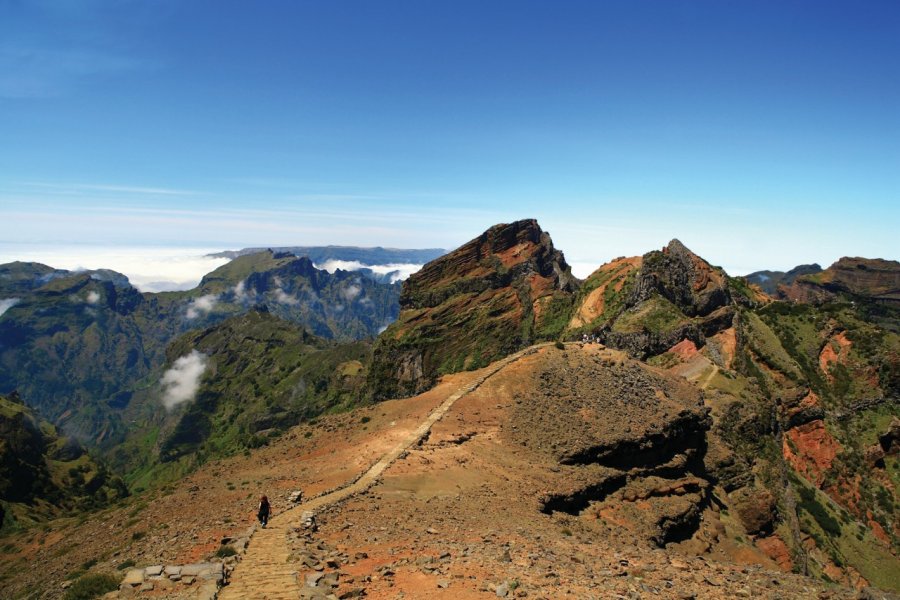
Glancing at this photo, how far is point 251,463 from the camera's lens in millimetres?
48156

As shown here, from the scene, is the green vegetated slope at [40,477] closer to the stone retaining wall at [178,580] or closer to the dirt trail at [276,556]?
the dirt trail at [276,556]

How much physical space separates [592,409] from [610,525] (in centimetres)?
1363

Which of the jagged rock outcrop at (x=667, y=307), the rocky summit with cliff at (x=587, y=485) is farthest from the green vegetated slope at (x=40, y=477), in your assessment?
the jagged rock outcrop at (x=667, y=307)

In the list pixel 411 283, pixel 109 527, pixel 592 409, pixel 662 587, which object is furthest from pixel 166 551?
pixel 411 283

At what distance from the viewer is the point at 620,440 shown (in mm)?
46031

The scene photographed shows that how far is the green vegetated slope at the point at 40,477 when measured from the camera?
366 feet

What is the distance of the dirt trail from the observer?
2014 centimetres

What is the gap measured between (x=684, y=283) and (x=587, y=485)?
6282cm

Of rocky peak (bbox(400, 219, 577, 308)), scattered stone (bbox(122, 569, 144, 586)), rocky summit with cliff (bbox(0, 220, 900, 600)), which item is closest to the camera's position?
scattered stone (bbox(122, 569, 144, 586))

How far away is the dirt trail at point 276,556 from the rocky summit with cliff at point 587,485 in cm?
14

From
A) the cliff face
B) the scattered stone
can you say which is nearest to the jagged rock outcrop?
the cliff face

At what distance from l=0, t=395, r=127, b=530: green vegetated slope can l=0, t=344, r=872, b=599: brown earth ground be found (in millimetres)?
78392

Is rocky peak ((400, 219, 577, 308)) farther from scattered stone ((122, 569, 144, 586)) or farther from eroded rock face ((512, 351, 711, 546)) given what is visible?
scattered stone ((122, 569, 144, 586))

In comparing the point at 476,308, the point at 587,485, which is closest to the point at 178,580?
the point at 587,485
